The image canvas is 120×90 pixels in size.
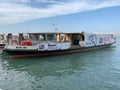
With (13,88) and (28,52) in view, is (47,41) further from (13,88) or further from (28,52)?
(13,88)

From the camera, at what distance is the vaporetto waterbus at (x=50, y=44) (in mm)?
23844

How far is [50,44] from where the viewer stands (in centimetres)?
2488

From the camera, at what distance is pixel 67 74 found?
611 inches

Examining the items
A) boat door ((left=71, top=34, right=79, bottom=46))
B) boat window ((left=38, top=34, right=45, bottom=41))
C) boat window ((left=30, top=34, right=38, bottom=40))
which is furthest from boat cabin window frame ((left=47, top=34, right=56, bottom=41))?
boat door ((left=71, top=34, right=79, bottom=46))

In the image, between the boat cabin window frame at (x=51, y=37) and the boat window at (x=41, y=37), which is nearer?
the boat window at (x=41, y=37)

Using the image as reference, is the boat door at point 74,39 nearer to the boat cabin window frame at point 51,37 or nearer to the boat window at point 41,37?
the boat cabin window frame at point 51,37

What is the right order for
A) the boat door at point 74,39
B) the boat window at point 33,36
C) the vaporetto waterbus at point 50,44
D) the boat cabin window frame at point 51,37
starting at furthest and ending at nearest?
the boat door at point 74,39
the boat window at point 33,36
the boat cabin window frame at point 51,37
the vaporetto waterbus at point 50,44

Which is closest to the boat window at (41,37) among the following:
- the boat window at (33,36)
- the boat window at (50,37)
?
the boat window at (33,36)

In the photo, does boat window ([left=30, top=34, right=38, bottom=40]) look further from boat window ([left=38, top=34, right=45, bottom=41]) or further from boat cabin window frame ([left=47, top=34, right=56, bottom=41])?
boat cabin window frame ([left=47, top=34, right=56, bottom=41])

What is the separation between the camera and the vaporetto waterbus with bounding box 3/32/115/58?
23844 mm

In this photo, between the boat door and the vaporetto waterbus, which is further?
the boat door

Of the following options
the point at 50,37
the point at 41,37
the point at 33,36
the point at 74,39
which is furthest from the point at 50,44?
the point at 74,39

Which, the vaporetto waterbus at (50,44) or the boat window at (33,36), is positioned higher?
the boat window at (33,36)

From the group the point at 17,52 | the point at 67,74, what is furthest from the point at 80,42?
the point at 67,74
